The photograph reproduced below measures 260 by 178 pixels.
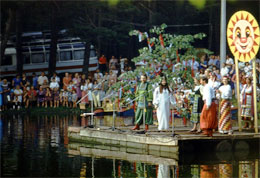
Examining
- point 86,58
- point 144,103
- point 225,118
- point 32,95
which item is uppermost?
point 86,58

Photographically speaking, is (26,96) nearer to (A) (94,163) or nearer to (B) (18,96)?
(B) (18,96)

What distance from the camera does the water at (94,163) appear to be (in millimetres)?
16938

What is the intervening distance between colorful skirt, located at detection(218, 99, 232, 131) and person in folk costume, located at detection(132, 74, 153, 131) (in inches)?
94.7

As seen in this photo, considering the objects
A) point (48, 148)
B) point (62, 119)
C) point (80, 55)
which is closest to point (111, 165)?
point (48, 148)

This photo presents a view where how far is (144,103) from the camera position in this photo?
2258 centimetres

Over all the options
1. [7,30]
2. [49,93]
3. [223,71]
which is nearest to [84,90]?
[49,93]

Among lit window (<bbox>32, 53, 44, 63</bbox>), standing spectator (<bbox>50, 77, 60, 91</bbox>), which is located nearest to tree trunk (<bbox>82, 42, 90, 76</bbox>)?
lit window (<bbox>32, 53, 44, 63</bbox>)

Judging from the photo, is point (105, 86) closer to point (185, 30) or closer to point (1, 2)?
point (1, 2)

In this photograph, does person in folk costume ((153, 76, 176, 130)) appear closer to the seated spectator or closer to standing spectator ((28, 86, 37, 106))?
the seated spectator

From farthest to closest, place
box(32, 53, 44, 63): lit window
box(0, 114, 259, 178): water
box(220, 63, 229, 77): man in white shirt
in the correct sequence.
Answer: box(32, 53, 44, 63): lit window < box(220, 63, 229, 77): man in white shirt < box(0, 114, 259, 178): water

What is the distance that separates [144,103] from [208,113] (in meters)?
2.72

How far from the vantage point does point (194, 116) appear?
2194cm

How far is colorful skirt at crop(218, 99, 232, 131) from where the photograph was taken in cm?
2108

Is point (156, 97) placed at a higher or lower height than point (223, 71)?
lower
